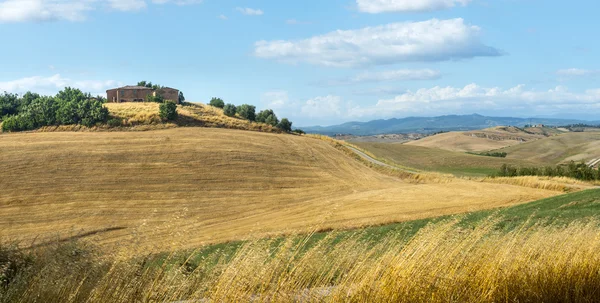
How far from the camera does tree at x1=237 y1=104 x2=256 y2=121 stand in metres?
82.6

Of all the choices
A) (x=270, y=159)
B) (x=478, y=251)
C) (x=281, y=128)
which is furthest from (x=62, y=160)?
(x=478, y=251)

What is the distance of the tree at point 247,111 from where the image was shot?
82.6 metres

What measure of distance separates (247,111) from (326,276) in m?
77.6

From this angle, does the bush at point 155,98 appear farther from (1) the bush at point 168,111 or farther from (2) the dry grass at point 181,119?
(1) the bush at point 168,111

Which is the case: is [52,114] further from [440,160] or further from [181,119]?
[440,160]

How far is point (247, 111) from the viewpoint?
8325 centimetres

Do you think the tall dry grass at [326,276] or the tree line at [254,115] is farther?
the tree line at [254,115]

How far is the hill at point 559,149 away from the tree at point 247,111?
62.0 m

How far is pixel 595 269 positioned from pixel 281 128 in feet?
242

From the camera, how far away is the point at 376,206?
36.6m

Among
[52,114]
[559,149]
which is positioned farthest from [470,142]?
[52,114]

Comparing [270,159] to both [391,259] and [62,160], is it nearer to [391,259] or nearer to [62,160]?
[62,160]

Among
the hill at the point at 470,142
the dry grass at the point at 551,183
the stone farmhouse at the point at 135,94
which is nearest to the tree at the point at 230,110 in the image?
the stone farmhouse at the point at 135,94

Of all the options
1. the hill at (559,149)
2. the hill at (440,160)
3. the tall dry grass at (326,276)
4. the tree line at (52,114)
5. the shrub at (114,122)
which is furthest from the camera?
the hill at (559,149)
